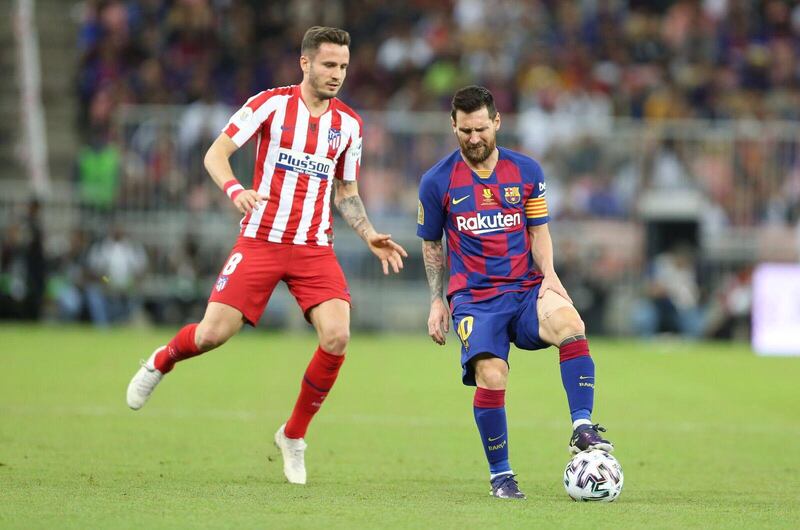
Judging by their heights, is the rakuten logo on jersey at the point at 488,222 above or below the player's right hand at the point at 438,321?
above

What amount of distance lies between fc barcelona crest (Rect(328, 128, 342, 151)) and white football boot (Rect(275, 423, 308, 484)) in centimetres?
178

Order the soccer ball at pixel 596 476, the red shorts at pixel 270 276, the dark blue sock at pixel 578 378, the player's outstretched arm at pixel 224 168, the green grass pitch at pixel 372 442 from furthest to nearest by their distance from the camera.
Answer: the red shorts at pixel 270 276 < the player's outstretched arm at pixel 224 168 < the dark blue sock at pixel 578 378 < the soccer ball at pixel 596 476 < the green grass pitch at pixel 372 442

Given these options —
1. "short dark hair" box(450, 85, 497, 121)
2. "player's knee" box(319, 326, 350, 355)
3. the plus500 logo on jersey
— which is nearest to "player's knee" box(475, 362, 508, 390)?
"player's knee" box(319, 326, 350, 355)

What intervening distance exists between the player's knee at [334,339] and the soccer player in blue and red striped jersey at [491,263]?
0.60 m

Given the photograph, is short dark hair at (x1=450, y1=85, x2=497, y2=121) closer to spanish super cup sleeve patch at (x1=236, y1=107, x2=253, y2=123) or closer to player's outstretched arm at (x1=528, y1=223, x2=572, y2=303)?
player's outstretched arm at (x1=528, y1=223, x2=572, y2=303)

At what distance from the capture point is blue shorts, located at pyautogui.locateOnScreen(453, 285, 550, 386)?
7.70m

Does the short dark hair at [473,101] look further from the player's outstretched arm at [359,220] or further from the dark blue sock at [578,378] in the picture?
the dark blue sock at [578,378]

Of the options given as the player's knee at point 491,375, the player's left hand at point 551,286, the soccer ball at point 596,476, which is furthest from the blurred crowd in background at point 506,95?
the soccer ball at point 596,476

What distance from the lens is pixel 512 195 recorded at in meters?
7.96

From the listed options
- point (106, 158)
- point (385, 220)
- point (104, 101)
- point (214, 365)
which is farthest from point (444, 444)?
point (104, 101)

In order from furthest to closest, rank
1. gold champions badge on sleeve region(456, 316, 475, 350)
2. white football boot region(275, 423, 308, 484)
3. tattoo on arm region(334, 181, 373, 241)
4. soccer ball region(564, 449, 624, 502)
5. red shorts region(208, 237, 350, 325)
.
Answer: tattoo on arm region(334, 181, 373, 241), red shorts region(208, 237, 350, 325), white football boot region(275, 423, 308, 484), gold champions badge on sleeve region(456, 316, 475, 350), soccer ball region(564, 449, 624, 502)

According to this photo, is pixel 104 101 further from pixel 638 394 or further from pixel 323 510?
pixel 323 510

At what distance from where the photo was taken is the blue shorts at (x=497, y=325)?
770cm

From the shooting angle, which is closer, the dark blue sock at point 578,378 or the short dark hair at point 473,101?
the dark blue sock at point 578,378
